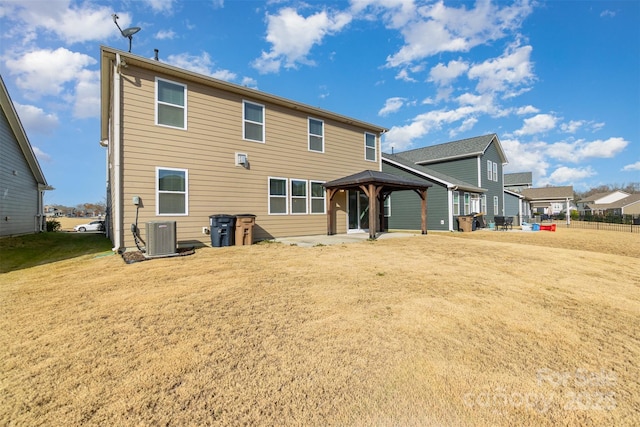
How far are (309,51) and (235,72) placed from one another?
4.14 meters

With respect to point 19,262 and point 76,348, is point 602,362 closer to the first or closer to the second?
point 76,348

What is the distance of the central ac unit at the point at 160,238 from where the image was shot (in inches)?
255

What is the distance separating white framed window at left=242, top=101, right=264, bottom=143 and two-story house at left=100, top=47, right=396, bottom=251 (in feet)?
0.12

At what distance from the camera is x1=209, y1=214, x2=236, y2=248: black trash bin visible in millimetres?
8219

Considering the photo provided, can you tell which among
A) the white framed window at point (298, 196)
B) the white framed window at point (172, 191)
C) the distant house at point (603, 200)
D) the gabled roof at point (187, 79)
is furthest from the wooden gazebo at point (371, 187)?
the distant house at point (603, 200)

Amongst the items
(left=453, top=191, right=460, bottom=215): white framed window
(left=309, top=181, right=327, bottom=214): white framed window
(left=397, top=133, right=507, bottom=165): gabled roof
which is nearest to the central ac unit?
(left=309, top=181, right=327, bottom=214): white framed window

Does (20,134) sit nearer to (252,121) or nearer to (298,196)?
(252,121)

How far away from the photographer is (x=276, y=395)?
1805 mm

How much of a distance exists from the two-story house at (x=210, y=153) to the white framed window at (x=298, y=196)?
0.13ft

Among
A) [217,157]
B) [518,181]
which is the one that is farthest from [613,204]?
[217,157]

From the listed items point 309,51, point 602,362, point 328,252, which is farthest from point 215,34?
point 602,362

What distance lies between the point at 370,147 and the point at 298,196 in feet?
17.0

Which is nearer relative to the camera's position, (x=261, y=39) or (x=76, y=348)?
(x=76, y=348)

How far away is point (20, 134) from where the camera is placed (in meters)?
11.9
